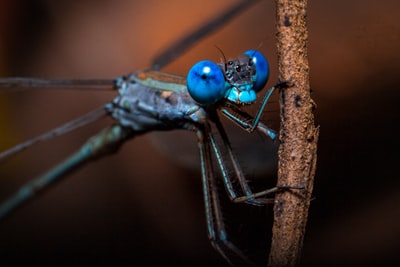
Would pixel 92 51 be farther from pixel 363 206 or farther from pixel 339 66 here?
pixel 363 206

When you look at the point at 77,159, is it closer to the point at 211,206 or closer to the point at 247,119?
the point at 211,206

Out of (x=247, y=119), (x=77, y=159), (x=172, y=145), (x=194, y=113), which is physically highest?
(x=77, y=159)

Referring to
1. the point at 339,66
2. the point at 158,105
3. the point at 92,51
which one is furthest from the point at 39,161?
the point at 339,66

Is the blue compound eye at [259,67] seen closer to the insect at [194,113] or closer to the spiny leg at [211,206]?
the insect at [194,113]

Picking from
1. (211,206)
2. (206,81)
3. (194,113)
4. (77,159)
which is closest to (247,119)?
(206,81)

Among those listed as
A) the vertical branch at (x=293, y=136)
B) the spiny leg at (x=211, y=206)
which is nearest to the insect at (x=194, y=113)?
the spiny leg at (x=211, y=206)

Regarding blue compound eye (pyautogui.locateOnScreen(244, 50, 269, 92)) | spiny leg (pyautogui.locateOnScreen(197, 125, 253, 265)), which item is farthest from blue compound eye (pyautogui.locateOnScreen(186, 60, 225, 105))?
spiny leg (pyautogui.locateOnScreen(197, 125, 253, 265))
